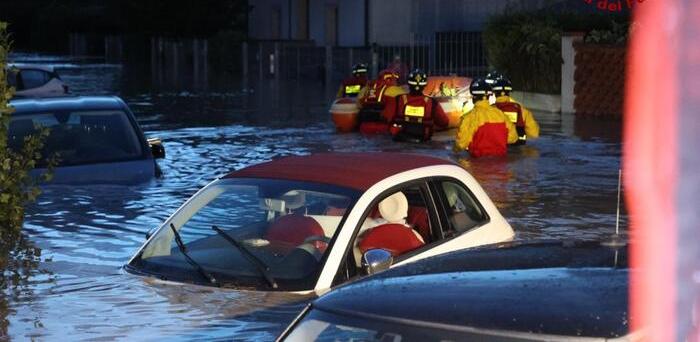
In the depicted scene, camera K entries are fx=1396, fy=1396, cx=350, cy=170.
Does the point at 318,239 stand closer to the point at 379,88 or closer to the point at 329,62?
the point at 379,88

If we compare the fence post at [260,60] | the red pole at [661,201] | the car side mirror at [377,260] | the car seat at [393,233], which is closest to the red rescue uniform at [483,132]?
the car seat at [393,233]

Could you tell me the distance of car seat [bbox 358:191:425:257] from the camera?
763 cm

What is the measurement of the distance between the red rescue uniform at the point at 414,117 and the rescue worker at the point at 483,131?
Result: 1.89 metres

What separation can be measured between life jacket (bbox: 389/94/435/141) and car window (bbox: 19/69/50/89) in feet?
23.1

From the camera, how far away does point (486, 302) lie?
3566 millimetres

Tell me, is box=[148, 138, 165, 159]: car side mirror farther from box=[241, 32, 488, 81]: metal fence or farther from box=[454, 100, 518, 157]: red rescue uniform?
box=[241, 32, 488, 81]: metal fence

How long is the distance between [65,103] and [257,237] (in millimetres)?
5439

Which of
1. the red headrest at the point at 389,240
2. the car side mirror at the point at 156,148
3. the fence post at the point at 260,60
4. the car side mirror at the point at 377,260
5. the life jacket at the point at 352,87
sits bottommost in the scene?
the fence post at the point at 260,60

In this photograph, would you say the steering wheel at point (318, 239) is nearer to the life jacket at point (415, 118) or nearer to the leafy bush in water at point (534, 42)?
the life jacket at point (415, 118)

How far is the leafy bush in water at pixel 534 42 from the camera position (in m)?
28.9

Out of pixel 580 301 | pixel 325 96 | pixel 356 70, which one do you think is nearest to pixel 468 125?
pixel 356 70

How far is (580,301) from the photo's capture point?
3.52 metres

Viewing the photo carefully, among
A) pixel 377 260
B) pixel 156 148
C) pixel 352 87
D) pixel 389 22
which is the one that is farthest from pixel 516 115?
pixel 389 22


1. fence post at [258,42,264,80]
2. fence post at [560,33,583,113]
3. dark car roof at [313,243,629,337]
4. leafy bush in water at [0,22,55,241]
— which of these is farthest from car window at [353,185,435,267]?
fence post at [258,42,264,80]
